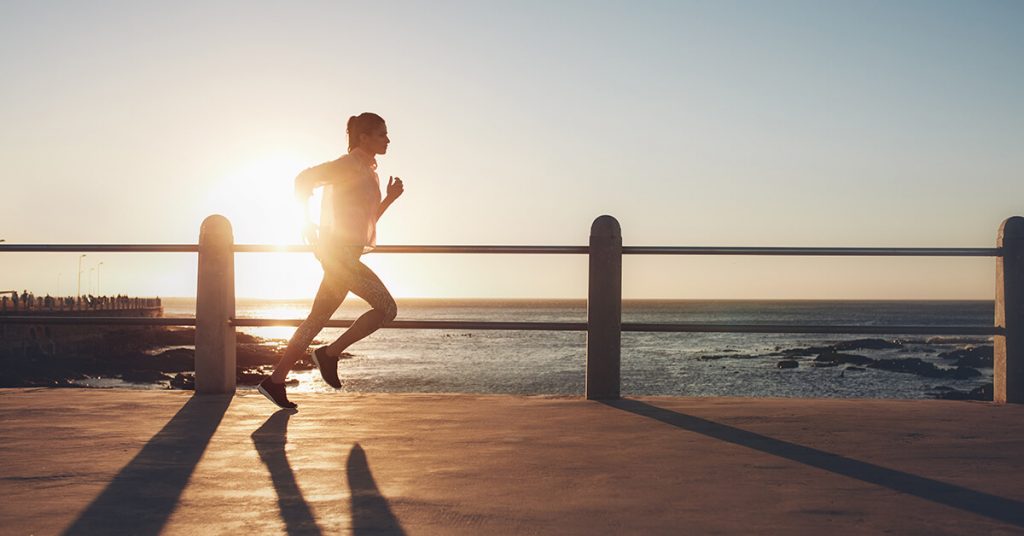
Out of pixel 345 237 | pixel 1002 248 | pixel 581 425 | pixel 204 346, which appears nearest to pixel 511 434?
pixel 581 425

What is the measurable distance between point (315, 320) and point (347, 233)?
0.57 m

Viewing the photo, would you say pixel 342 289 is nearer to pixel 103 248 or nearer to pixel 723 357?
pixel 103 248

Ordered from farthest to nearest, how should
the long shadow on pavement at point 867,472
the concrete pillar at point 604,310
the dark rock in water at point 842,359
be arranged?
the dark rock in water at point 842,359
the concrete pillar at point 604,310
the long shadow on pavement at point 867,472

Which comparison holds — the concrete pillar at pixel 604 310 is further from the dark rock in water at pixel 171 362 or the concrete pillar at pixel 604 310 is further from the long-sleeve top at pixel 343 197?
the dark rock in water at pixel 171 362

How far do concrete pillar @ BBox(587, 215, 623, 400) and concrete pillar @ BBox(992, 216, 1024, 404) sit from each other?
2.56 metres

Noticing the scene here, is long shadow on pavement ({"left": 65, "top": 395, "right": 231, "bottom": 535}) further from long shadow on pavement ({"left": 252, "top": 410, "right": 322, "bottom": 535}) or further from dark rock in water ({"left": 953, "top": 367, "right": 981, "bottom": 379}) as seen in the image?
dark rock in water ({"left": 953, "top": 367, "right": 981, "bottom": 379})

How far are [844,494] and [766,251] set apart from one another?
3023 millimetres

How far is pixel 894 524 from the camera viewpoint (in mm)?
2635

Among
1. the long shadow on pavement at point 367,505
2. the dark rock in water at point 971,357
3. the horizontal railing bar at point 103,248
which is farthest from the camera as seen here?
the dark rock in water at point 971,357

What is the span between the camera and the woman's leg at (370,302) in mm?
5117

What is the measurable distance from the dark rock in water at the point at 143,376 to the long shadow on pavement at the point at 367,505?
41690 millimetres

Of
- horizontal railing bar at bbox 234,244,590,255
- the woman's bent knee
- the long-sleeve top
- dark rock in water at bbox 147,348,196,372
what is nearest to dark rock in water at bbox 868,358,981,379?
dark rock in water at bbox 147,348,196,372

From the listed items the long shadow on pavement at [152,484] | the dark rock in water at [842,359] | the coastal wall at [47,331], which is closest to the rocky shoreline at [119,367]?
the coastal wall at [47,331]

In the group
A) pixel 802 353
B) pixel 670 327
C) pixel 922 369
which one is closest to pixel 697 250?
pixel 670 327
